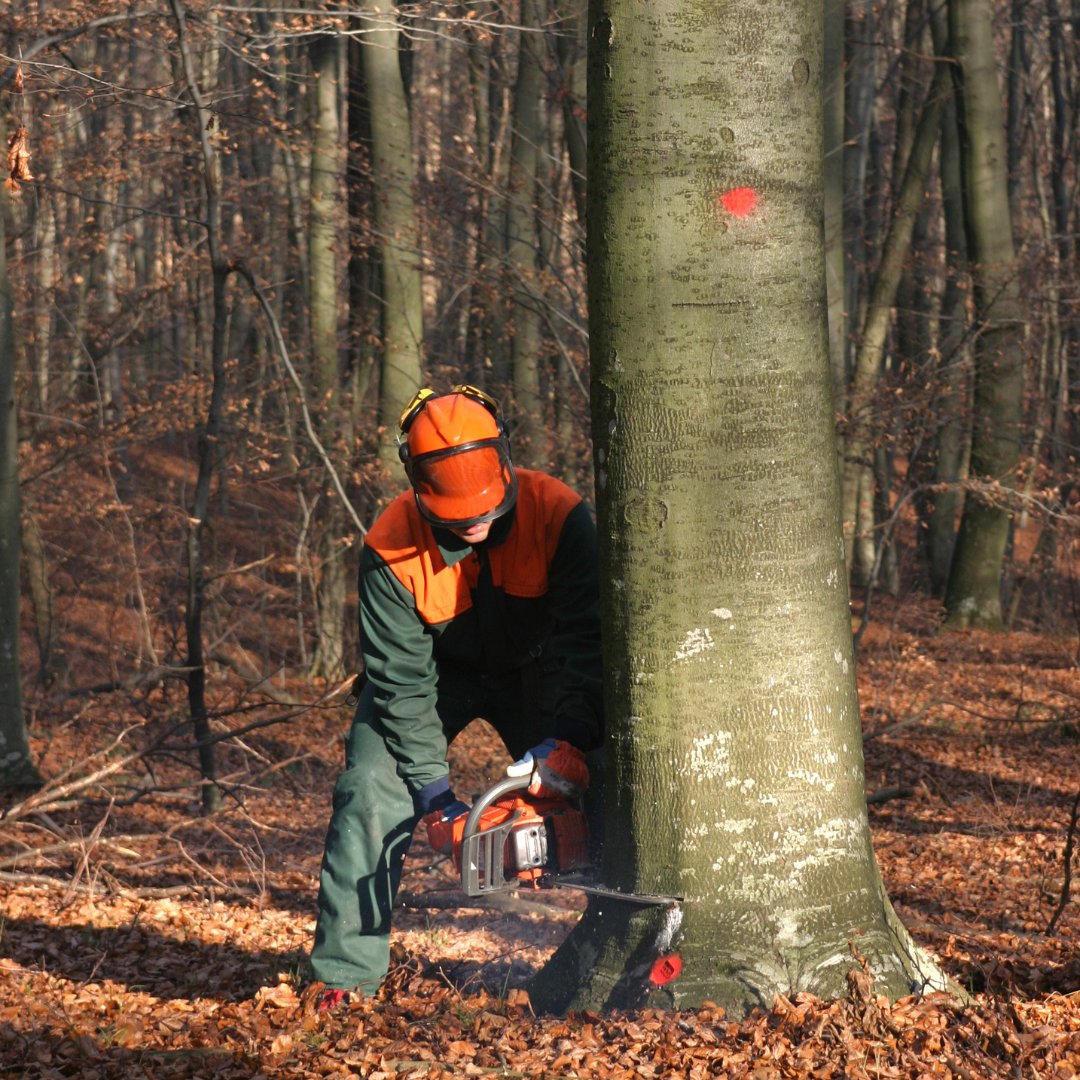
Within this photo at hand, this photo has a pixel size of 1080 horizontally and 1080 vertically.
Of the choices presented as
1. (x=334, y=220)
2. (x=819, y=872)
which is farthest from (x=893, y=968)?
(x=334, y=220)

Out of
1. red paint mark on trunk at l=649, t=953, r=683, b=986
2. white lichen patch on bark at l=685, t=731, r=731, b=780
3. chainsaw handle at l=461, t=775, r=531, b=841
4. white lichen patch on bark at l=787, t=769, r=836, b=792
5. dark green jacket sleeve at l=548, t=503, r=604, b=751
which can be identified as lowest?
red paint mark on trunk at l=649, t=953, r=683, b=986

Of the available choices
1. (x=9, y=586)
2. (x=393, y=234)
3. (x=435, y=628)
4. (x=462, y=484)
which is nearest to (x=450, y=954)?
(x=435, y=628)

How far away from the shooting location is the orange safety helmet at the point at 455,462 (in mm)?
3725

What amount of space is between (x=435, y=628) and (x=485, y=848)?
802 mm

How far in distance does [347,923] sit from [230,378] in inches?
385

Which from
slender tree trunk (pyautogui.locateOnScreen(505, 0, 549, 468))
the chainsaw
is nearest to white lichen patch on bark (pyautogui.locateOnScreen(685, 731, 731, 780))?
the chainsaw

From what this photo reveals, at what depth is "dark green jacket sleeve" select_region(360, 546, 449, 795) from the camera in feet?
12.8

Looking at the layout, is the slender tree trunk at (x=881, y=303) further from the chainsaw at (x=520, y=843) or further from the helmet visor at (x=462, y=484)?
the chainsaw at (x=520, y=843)

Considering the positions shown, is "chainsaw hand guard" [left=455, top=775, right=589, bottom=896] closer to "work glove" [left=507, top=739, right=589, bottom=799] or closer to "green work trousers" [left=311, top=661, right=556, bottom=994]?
"work glove" [left=507, top=739, right=589, bottom=799]

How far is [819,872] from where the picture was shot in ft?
10.4

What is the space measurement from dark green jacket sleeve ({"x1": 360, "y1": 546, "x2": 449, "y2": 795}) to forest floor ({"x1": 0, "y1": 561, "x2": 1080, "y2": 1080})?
667 mm

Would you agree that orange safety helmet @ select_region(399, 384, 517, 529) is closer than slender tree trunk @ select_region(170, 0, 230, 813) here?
Yes

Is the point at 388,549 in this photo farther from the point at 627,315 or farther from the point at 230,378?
the point at 230,378

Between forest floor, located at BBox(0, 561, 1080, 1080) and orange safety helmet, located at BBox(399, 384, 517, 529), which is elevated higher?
orange safety helmet, located at BBox(399, 384, 517, 529)
